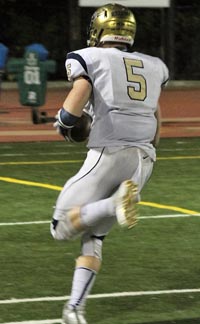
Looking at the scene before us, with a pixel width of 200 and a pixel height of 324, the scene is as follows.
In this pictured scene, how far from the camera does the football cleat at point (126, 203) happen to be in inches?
185

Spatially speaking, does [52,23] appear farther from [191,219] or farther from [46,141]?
[191,219]

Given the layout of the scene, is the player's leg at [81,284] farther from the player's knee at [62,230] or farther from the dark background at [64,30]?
the dark background at [64,30]

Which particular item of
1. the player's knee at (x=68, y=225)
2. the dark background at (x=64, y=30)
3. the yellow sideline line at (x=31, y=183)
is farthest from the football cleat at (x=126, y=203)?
the dark background at (x=64, y=30)

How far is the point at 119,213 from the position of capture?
15.5 feet

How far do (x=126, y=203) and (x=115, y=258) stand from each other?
6.94 ft

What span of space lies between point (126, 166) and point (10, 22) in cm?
2474

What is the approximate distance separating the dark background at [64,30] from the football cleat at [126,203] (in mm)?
23705

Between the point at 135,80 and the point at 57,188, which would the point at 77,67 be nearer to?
the point at 135,80

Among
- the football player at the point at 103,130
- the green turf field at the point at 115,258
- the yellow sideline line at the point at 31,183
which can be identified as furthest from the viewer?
the yellow sideline line at the point at 31,183

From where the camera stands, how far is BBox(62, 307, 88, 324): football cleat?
4.93 m

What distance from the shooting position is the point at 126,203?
4.73m

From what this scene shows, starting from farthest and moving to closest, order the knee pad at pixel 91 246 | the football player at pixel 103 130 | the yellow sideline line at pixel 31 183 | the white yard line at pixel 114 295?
the yellow sideline line at pixel 31 183 < the white yard line at pixel 114 295 < the knee pad at pixel 91 246 < the football player at pixel 103 130

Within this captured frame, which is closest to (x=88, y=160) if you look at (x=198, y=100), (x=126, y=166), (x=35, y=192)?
Answer: (x=126, y=166)

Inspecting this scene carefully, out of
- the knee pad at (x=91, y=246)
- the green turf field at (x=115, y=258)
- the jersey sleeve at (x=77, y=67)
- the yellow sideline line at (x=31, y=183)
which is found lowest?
the yellow sideline line at (x=31, y=183)
